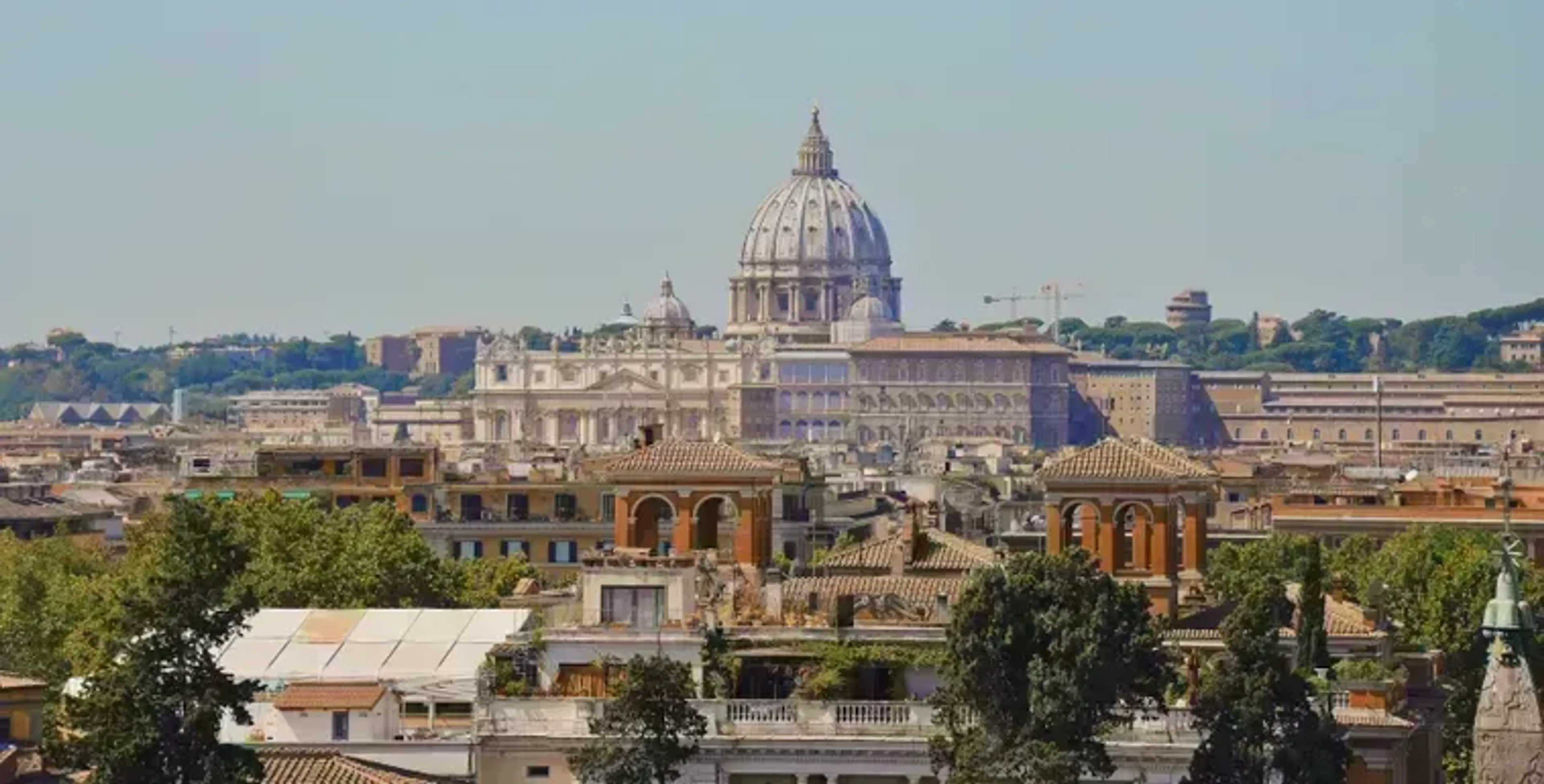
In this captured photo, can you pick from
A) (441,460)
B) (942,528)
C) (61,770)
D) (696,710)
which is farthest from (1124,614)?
(441,460)

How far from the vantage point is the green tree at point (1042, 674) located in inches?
1479

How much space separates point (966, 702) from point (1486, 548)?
1207 inches

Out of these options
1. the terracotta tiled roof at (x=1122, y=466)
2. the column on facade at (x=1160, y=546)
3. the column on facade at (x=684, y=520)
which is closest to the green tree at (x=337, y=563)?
the column on facade at (x=684, y=520)

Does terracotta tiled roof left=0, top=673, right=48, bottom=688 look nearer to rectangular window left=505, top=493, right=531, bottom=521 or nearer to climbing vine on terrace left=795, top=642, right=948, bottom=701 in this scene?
climbing vine on terrace left=795, top=642, right=948, bottom=701

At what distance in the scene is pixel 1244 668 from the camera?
38781mm

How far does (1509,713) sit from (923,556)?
81.0 feet

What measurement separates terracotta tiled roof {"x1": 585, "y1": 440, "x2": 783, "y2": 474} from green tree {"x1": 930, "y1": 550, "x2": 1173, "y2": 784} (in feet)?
25.1

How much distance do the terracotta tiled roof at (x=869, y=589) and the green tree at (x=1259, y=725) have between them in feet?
9.42

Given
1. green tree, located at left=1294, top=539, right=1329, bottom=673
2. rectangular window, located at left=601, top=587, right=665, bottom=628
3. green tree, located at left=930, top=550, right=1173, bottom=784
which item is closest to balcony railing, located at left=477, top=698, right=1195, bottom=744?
green tree, located at left=930, top=550, right=1173, bottom=784

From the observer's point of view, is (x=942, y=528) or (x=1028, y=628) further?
(x=942, y=528)

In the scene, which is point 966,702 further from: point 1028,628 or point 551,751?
point 551,751

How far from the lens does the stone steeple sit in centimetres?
2241

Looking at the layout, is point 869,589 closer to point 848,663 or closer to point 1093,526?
point 848,663

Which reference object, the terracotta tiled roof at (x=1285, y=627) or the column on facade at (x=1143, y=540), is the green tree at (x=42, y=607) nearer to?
the column on facade at (x=1143, y=540)
